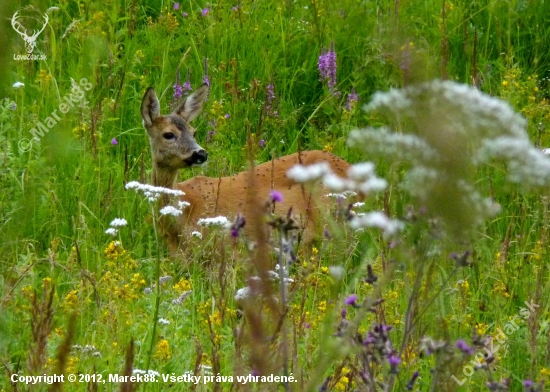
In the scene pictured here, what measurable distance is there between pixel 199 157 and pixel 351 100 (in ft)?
3.29

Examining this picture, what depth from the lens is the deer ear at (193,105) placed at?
250 inches

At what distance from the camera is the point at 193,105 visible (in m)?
6.46

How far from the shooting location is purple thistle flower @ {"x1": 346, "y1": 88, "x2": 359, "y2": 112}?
20.0 feet

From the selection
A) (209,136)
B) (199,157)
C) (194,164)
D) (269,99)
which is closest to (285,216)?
(199,157)

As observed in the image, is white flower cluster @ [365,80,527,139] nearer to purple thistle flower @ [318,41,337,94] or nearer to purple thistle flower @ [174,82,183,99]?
purple thistle flower @ [318,41,337,94]

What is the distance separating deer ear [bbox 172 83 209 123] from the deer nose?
386 millimetres

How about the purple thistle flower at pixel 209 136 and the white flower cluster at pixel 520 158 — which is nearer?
the white flower cluster at pixel 520 158

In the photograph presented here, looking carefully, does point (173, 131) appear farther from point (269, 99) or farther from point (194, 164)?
point (269, 99)

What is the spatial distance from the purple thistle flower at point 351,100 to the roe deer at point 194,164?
1.06 ft

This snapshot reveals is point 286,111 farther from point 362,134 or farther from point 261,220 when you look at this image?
point 261,220

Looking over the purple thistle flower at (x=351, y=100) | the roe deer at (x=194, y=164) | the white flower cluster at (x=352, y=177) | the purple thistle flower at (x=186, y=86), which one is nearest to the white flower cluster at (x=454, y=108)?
the white flower cluster at (x=352, y=177)

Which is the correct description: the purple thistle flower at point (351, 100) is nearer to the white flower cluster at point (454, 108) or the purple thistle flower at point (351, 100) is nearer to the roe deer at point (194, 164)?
the roe deer at point (194, 164)

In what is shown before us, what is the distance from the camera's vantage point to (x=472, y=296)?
13.3 feet

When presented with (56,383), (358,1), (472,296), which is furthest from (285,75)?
(56,383)
